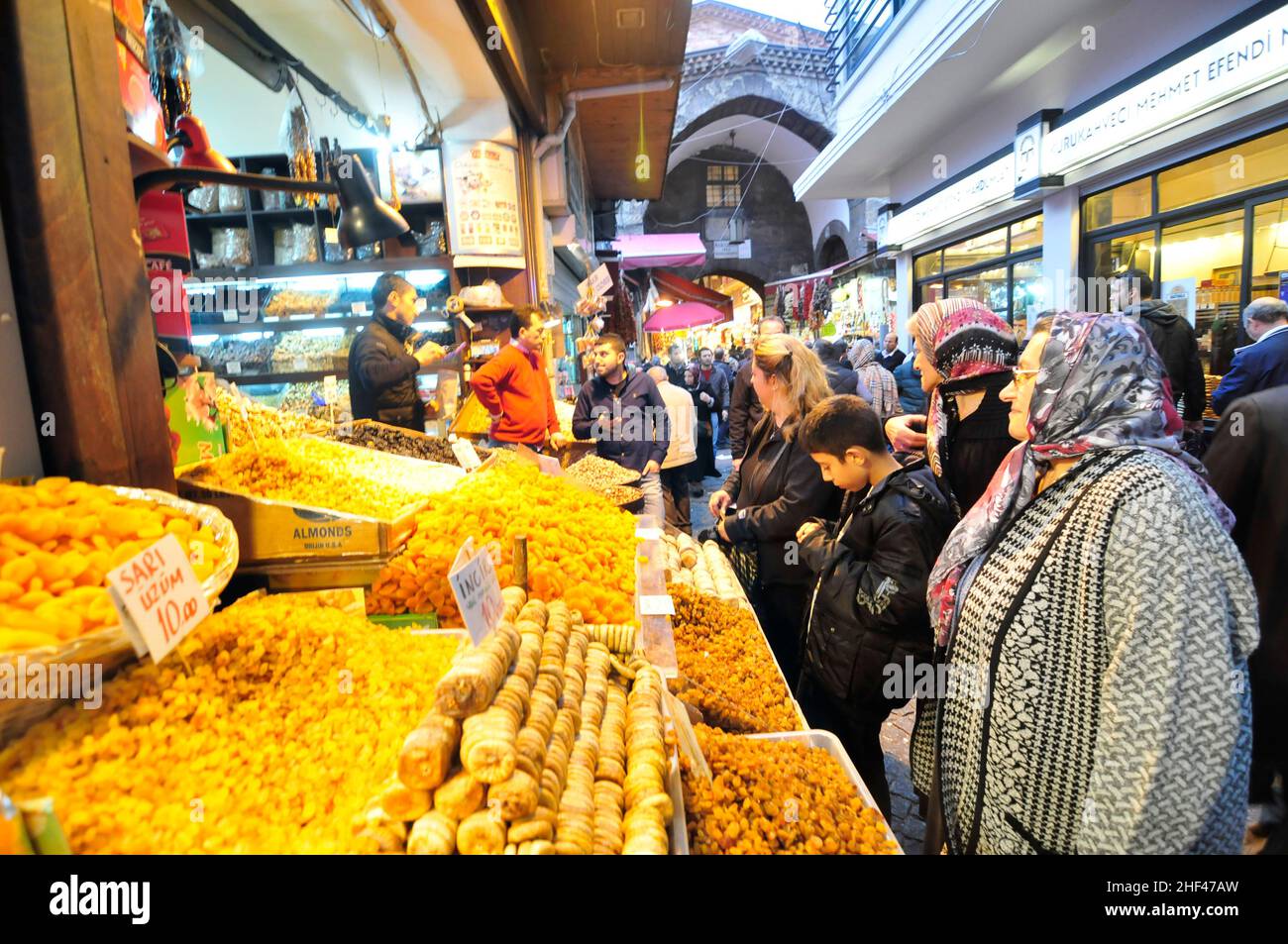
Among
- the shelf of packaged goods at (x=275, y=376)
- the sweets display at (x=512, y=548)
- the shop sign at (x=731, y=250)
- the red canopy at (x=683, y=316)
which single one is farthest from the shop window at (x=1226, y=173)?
the shop sign at (x=731, y=250)

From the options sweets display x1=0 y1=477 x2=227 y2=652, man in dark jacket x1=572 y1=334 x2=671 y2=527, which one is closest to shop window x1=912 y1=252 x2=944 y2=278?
man in dark jacket x1=572 y1=334 x2=671 y2=527

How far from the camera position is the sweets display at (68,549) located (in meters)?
0.99

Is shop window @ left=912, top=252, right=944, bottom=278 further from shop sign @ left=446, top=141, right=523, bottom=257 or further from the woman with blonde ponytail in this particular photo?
the woman with blonde ponytail

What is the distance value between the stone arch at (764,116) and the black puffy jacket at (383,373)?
725 inches

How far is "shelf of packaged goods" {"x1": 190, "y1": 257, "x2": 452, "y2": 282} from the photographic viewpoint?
20.9 feet

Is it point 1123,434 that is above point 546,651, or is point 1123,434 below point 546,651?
above

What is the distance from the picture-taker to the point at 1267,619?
2.31 meters

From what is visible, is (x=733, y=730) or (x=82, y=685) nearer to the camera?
(x=82, y=685)

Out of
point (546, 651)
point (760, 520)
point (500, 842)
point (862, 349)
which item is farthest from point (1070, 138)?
point (500, 842)

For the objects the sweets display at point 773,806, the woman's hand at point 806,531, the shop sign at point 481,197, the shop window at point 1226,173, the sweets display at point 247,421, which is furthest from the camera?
the shop sign at point 481,197

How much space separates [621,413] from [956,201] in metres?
6.83

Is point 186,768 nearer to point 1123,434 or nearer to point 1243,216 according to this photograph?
point 1123,434

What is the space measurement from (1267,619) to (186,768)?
309cm

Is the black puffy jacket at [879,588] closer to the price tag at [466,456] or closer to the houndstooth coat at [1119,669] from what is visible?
the houndstooth coat at [1119,669]
